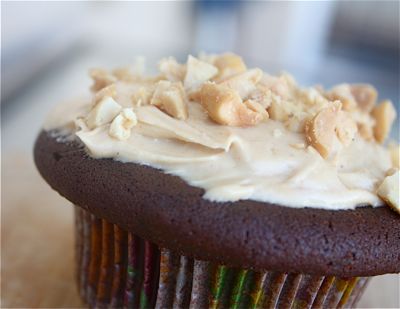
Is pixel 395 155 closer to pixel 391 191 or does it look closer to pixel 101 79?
pixel 391 191

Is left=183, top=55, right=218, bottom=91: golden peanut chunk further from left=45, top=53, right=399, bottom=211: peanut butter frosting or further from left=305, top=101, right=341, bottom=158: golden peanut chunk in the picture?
left=305, top=101, right=341, bottom=158: golden peanut chunk

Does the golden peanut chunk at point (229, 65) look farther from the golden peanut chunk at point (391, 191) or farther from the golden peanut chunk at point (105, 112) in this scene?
the golden peanut chunk at point (391, 191)

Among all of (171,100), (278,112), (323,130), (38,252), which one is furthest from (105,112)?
(38,252)

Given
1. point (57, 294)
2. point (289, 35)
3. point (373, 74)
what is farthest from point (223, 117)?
point (289, 35)

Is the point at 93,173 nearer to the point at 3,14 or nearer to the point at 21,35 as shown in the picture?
the point at 3,14

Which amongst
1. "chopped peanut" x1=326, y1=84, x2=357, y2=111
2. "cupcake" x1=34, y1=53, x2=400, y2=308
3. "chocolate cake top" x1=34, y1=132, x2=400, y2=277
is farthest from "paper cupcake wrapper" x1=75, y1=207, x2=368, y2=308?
"chopped peanut" x1=326, y1=84, x2=357, y2=111

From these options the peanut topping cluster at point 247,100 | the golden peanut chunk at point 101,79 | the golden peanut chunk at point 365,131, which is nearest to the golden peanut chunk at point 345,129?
the peanut topping cluster at point 247,100
